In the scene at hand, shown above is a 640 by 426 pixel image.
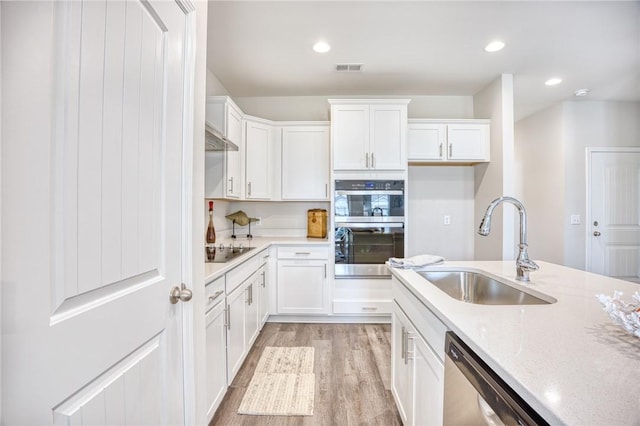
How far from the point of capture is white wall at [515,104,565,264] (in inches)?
153

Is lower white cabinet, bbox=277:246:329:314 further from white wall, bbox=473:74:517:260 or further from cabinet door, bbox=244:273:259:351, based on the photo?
white wall, bbox=473:74:517:260

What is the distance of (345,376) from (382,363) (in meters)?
0.35

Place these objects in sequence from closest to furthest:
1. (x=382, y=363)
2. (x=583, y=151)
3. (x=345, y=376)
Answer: (x=345, y=376), (x=382, y=363), (x=583, y=151)

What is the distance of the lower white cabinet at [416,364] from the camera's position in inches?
40.2

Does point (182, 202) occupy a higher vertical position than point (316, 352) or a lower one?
higher

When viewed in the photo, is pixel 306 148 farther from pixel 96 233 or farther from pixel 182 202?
pixel 96 233

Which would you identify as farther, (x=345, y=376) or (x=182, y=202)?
(x=345, y=376)

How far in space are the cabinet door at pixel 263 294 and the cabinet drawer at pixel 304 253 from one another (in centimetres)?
24

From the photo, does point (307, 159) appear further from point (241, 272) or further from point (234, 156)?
point (241, 272)

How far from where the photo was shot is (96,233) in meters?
0.66

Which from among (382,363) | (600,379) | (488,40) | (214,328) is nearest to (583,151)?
(488,40)

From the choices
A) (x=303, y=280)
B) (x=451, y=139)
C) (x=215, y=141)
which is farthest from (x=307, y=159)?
(x=451, y=139)

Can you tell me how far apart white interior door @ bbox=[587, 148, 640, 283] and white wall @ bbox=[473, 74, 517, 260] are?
5.63ft

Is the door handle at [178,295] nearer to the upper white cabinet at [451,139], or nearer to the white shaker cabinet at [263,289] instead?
the white shaker cabinet at [263,289]
